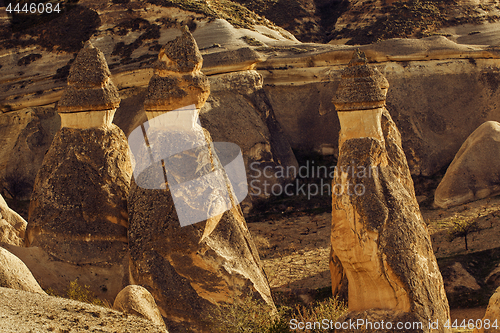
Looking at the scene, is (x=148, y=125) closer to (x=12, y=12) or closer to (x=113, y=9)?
(x=113, y=9)

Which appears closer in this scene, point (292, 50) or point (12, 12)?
point (292, 50)

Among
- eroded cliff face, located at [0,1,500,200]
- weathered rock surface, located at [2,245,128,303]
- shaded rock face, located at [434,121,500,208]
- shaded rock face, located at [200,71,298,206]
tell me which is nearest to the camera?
weathered rock surface, located at [2,245,128,303]

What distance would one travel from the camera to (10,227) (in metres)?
7.49

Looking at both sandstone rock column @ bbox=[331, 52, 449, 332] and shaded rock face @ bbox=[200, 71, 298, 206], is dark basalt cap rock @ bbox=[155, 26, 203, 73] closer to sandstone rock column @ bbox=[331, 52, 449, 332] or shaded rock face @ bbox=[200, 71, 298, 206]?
sandstone rock column @ bbox=[331, 52, 449, 332]

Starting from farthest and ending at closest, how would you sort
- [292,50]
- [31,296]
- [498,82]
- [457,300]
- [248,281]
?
[292,50]
[498,82]
[457,300]
[248,281]
[31,296]

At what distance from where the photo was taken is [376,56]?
1522 centimetres

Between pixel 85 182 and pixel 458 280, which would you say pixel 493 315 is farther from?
pixel 85 182

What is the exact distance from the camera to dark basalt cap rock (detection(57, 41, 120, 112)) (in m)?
6.66

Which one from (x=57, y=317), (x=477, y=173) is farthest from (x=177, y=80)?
(x=477, y=173)

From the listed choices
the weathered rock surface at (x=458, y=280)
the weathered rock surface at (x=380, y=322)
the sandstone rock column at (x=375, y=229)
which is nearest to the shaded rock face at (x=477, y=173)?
the weathered rock surface at (x=458, y=280)

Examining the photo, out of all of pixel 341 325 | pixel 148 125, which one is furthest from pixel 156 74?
pixel 341 325

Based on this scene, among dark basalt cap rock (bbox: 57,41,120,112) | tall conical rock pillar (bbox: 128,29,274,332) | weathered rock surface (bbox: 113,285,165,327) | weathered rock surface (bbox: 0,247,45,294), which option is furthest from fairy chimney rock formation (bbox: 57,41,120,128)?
weathered rock surface (bbox: 113,285,165,327)

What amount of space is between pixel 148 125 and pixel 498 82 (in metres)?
11.6

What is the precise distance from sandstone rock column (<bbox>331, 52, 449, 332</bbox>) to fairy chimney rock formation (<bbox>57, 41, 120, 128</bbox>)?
2.74 metres
